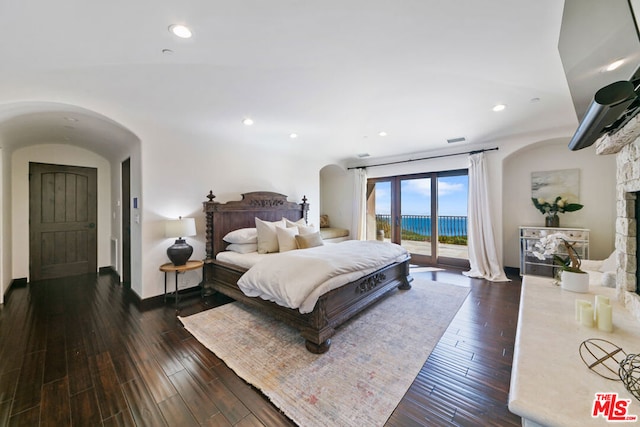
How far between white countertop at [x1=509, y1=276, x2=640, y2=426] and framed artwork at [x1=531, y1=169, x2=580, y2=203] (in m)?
3.44

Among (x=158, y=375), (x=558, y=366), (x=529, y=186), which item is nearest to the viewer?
(x=558, y=366)

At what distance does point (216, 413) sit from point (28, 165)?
5.64m

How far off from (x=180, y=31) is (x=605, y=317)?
3.16 metres

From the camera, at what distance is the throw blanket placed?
2.22 metres

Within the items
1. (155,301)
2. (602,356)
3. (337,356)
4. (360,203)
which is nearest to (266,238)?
(155,301)

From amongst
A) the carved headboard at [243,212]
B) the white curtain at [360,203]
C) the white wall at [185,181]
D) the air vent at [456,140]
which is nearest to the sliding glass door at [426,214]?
the white curtain at [360,203]

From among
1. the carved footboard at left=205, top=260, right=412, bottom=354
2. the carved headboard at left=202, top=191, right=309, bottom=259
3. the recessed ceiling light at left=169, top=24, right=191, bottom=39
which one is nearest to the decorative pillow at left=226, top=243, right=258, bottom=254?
the carved headboard at left=202, top=191, right=309, bottom=259

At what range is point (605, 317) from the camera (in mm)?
1351

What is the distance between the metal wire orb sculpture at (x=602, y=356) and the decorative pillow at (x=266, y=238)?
329cm

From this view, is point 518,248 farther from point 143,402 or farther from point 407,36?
point 143,402

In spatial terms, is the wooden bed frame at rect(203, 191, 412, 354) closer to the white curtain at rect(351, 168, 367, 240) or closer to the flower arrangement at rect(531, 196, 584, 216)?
the white curtain at rect(351, 168, 367, 240)

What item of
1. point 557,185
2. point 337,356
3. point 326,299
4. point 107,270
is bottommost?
point 337,356

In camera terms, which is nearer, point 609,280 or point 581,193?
point 609,280

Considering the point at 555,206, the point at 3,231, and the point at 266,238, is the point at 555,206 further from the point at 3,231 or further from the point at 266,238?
the point at 3,231
